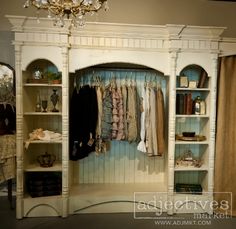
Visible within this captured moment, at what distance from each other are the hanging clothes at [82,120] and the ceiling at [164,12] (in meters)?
1.14

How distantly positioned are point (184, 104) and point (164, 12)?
4.65ft

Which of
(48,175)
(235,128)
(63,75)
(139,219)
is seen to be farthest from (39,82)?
(235,128)

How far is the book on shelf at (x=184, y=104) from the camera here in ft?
10.8

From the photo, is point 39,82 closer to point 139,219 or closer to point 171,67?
point 171,67

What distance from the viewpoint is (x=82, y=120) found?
3.22 m

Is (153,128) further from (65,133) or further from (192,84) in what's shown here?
(65,133)

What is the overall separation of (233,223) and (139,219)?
1.09 metres

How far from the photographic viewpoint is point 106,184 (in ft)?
11.8

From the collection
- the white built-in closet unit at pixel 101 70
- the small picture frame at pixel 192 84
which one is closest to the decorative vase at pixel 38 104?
the white built-in closet unit at pixel 101 70

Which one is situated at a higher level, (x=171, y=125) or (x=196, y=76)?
(x=196, y=76)

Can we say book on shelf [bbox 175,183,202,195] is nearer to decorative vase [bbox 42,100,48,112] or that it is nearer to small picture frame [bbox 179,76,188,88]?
small picture frame [bbox 179,76,188,88]

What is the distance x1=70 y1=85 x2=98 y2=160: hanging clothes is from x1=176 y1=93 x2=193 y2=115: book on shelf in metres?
1.04

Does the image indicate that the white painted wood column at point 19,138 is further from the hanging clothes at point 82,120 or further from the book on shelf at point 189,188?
the book on shelf at point 189,188

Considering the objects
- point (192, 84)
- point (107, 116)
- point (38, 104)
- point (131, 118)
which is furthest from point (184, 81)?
point (38, 104)
